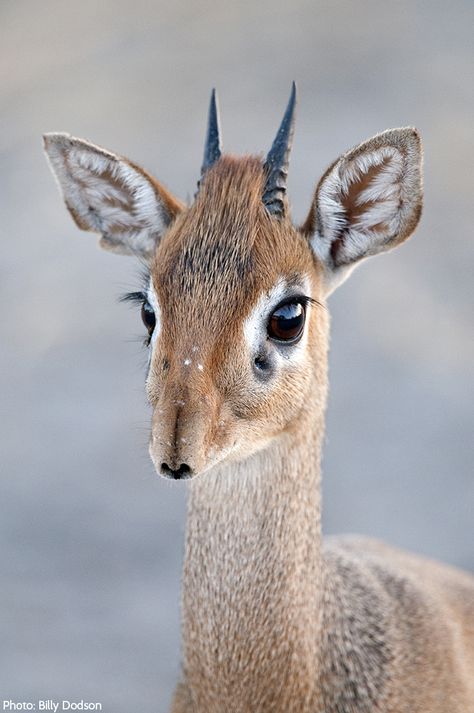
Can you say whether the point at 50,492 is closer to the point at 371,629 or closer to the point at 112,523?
the point at 112,523

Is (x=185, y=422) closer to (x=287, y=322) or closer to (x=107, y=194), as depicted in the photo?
(x=287, y=322)

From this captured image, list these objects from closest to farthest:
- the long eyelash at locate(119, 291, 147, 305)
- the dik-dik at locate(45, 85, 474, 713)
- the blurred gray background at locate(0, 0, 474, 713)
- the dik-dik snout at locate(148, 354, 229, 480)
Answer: the dik-dik snout at locate(148, 354, 229, 480), the dik-dik at locate(45, 85, 474, 713), the long eyelash at locate(119, 291, 147, 305), the blurred gray background at locate(0, 0, 474, 713)

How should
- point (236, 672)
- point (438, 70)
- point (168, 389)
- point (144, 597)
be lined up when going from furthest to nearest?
point (438, 70), point (144, 597), point (236, 672), point (168, 389)

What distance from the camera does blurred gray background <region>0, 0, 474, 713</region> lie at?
8.53 metres

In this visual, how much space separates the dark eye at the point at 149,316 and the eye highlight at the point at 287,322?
1.55 ft

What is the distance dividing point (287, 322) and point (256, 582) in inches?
44.1

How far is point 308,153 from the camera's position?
1246cm

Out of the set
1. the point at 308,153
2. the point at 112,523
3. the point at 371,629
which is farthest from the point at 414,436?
the point at 371,629

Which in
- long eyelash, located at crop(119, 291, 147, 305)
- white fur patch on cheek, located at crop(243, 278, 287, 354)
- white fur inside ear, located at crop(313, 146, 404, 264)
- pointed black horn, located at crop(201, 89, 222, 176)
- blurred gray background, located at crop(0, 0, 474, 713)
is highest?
blurred gray background, located at crop(0, 0, 474, 713)

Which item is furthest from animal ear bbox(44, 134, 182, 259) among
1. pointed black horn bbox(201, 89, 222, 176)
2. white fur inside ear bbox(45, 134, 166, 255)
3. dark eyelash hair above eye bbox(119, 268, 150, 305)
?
dark eyelash hair above eye bbox(119, 268, 150, 305)

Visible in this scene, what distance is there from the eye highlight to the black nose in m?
0.69

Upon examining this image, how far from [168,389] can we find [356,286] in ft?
23.8

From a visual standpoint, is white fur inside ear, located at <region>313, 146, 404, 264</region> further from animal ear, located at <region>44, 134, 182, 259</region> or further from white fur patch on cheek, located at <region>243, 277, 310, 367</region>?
animal ear, located at <region>44, 134, 182, 259</region>

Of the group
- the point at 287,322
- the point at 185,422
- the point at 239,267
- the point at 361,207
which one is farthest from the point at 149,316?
the point at 361,207
